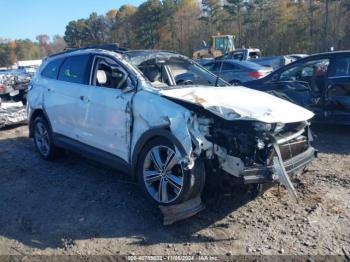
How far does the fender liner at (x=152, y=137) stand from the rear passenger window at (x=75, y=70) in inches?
60.0

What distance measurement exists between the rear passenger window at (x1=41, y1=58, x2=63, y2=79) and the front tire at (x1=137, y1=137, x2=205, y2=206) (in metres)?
2.72

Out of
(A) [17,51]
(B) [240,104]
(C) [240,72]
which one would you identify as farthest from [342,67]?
(A) [17,51]

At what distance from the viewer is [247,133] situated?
394 centimetres

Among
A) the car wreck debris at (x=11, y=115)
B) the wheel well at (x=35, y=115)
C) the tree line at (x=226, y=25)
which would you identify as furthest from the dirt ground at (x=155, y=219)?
the tree line at (x=226, y=25)

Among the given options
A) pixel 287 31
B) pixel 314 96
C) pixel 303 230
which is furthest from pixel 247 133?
pixel 287 31

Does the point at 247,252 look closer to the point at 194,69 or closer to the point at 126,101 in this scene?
the point at 126,101

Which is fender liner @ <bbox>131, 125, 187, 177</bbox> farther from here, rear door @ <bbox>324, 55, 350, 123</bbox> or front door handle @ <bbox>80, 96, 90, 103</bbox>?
rear door @ <bbox>324, 55, 350, 123</bbox>

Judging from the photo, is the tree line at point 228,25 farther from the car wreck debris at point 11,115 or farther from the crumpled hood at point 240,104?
the crumpled hood at point 240,104

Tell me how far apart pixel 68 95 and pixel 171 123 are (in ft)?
7.54

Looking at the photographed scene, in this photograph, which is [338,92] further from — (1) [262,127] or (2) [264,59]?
(2) [264,59]

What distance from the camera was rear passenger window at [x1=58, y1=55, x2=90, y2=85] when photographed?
552cm

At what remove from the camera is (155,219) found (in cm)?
427

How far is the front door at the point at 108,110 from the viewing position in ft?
15.4

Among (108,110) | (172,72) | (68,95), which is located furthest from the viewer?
(68,95)
